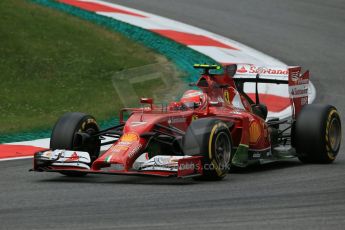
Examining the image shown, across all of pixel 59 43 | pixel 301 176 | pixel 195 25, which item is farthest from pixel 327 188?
pixel 195 25

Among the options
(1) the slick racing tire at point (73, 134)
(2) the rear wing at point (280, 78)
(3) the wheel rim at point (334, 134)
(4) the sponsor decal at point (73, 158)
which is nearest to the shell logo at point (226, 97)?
(2) the rear wing at point (280, 78)

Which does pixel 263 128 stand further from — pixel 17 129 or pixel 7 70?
pixel 7 70

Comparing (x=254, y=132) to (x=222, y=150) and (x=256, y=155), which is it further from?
(x=222, y=150)

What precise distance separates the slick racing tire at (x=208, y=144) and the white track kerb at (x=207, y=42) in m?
5.36

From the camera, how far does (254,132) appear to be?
11773 mm

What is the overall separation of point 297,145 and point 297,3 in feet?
42.2

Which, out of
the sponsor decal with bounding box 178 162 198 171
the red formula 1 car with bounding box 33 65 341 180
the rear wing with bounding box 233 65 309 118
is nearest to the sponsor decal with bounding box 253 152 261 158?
the red formula 1 car with bounding box 33 65 341 180

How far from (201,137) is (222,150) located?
46 cm

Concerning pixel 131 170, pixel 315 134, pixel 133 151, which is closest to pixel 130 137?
pixel 133 151

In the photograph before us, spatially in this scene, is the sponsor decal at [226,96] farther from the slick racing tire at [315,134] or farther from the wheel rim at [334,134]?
the wheel rim at [334,134]

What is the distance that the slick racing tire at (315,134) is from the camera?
12031 mm

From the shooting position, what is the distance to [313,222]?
812 cm

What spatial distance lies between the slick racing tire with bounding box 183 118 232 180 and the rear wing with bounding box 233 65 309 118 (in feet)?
6.90

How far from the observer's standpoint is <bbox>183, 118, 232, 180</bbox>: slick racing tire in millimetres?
10578
